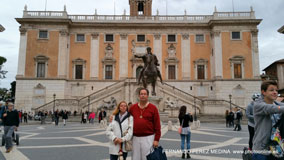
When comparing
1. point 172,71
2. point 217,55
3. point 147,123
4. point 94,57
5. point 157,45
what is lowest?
point 147,123

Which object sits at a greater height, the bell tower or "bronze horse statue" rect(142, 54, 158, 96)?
Result: the bell tower

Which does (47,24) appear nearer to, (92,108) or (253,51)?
(92,108)

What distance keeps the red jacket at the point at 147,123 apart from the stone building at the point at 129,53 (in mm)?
29124

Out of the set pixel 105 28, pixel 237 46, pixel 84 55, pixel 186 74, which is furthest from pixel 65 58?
pixel 237 46

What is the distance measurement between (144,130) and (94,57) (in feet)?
110

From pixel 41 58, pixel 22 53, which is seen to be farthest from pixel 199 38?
pixel 22 53

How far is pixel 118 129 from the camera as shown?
4332 mm

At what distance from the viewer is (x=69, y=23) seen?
117ft

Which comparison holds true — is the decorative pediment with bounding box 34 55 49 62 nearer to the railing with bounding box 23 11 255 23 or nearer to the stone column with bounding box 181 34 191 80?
the railing with bounding box 23 11 255 23

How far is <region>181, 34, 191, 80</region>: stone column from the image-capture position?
36.3 m

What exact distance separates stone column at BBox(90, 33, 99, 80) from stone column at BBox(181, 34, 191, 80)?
13.3 meters

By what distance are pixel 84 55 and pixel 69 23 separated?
17.2 feet

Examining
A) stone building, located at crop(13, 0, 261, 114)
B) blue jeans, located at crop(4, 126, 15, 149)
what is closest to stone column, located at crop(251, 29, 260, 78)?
stone building, located at crop(13, 0, 261, 114)

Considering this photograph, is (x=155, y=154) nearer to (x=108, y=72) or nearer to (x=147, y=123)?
(x=147, y=123)
